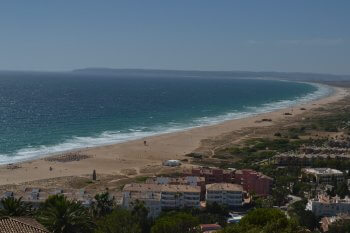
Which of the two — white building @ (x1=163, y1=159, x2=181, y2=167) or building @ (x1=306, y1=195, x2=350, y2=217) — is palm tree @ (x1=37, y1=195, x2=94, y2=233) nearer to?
building @ (x1=306, y1=195, x2=350, y2=217)

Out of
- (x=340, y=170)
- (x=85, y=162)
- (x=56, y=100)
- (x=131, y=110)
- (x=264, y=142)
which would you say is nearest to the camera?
(x=340, y=170)

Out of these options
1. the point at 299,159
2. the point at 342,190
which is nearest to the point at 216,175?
→ the point at 342,190

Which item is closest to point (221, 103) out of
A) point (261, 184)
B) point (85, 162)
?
point (85, 162)

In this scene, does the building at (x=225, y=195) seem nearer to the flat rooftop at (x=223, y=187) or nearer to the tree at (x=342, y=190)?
the flat rooftop at (x=223, y=187)

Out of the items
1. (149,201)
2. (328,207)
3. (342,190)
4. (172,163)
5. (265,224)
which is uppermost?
(265,224)

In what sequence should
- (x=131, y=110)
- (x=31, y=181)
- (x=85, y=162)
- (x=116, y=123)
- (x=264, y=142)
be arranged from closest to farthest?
(x=31, y=181) → (x=85, y=162) → (x=264, y=142) → (x=116, y=123) → (x=131, y=110)

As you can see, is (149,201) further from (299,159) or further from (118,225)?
(299,159)

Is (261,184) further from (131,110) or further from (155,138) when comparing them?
(131,110)
